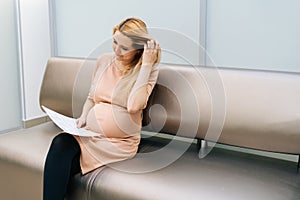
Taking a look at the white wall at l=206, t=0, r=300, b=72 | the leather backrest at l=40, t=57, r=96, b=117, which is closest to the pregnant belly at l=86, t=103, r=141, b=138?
the leather backrest at l=40, t=57, r=96, b=117

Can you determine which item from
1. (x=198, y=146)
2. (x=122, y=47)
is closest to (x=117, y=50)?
(x=122, y=47)

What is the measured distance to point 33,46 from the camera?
313 centimetres

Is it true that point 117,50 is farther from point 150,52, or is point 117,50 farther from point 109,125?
point 109,125

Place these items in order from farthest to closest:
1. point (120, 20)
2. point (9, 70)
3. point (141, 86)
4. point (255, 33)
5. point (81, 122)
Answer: point (9, 70), point (120, 20), point (255, 33), point (81, 122), point (141, 86)

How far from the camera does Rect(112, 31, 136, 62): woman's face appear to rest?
1.71 metres

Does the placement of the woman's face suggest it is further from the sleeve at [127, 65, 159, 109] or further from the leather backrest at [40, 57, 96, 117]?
the leather backrest at [40, 57, 96, 117]

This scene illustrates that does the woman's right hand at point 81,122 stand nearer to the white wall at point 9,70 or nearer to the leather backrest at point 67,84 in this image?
the leather backrest at point 67,84

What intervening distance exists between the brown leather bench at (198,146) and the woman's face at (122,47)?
234 millimetres

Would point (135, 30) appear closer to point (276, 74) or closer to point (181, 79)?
point (181, 79)

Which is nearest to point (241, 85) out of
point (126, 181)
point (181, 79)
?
point (181, 79)

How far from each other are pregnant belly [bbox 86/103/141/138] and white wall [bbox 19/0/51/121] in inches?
62.4

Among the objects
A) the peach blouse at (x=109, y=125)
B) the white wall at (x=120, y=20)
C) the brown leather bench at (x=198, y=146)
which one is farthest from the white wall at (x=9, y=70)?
the peach blouse at (x=109, y=125)

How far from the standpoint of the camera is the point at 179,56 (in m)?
2.32

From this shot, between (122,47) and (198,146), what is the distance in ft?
2.12
